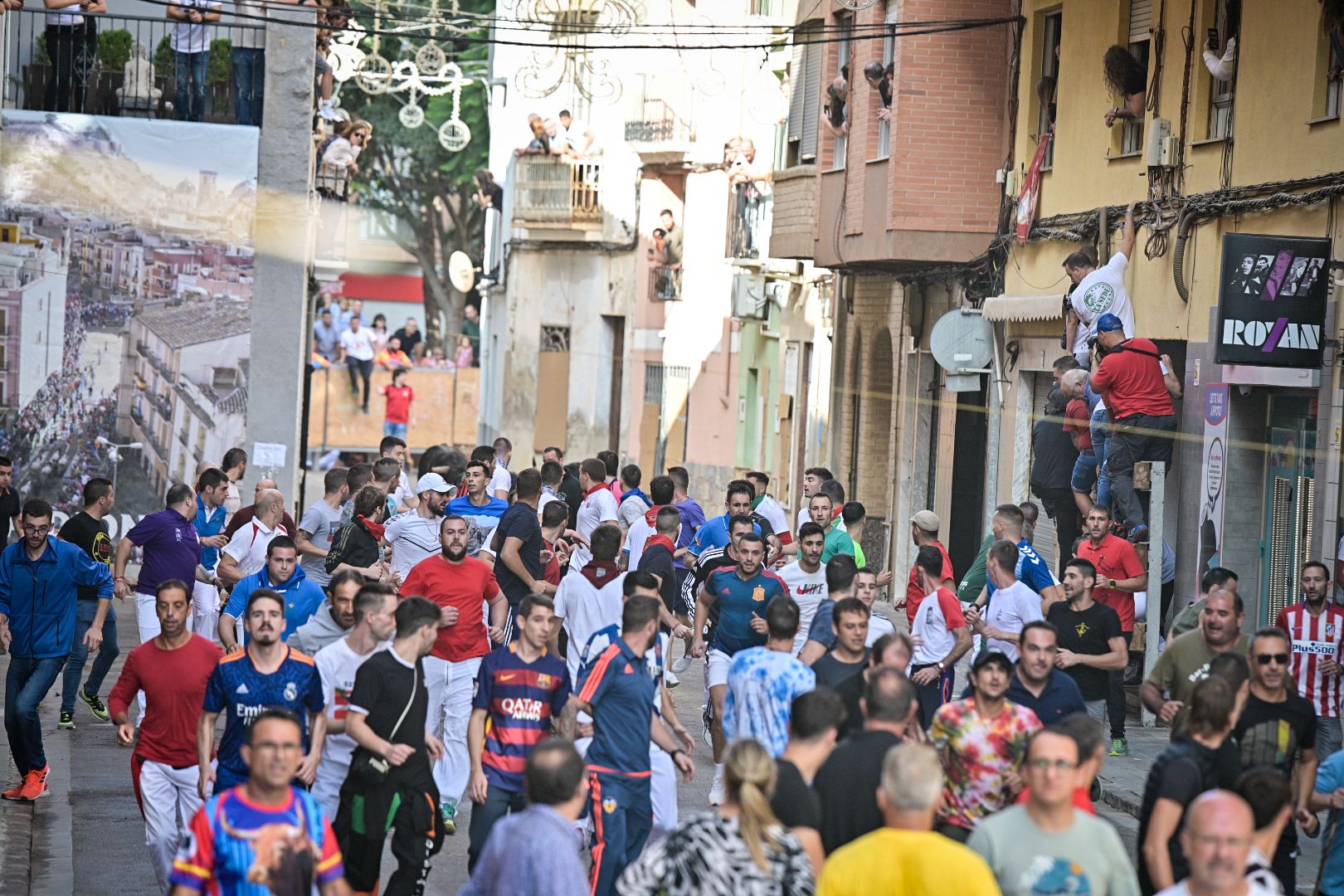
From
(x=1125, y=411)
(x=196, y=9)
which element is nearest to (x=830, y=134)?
(x=196, y=9)

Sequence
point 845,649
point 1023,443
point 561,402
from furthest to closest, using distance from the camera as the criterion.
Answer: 1. point 561,402
2. point 1023,443
3. point 845,649

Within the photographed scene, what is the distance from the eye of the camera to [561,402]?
45.5 meters

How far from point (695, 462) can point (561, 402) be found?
7174mm

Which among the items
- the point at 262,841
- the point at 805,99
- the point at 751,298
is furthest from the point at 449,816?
the point at 751,298

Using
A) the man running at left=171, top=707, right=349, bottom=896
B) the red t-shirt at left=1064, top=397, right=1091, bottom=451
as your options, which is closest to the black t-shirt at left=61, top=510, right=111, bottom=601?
the man running at left=171, top=707, right=349, bottom=896

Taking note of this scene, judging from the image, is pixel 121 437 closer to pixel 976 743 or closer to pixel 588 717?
pixel 588 717

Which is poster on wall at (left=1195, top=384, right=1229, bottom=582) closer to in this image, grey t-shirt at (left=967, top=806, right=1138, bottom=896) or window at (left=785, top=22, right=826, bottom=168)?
grey t-shirt at (left=967, top=806, right=1138, bottom=896)

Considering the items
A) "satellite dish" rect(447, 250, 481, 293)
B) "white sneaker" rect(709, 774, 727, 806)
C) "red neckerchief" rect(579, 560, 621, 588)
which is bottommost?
"white sneaker" rect(709, 774, 727, 806)

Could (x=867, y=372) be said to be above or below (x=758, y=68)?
below

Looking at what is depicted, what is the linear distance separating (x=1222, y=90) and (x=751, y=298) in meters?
17.9

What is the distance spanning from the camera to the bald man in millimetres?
5996

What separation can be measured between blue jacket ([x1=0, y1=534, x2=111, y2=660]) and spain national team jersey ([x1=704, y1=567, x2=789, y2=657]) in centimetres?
406

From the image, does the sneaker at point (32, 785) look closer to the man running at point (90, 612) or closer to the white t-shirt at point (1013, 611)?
the man running at point (90, 612)

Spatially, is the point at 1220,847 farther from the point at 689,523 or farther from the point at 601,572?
the point at 689,523
